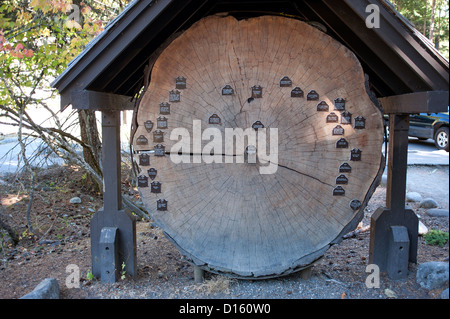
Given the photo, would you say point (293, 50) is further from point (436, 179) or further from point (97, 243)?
point (436, 179)

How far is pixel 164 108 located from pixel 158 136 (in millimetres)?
253

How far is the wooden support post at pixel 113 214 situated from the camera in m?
3.62

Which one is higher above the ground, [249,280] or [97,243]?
[97,243]

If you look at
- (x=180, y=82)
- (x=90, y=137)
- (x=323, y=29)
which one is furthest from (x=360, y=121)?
(x=90, y=137)

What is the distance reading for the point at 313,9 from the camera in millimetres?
3697

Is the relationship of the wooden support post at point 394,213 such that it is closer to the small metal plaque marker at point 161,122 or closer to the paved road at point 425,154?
the small metal plaque marker at point 161,122

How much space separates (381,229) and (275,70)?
176 cm

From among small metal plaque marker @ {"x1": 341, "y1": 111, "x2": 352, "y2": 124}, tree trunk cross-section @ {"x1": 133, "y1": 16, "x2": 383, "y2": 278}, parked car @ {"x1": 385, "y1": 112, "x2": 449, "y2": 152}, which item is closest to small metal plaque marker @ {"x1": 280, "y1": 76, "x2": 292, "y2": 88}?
tree trunk cross-section @ {"x1": 133, "y1": 16, "x2": 383, "y2": 278}

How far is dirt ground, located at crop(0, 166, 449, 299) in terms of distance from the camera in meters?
3.41

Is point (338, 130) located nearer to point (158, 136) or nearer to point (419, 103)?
point (419, 103)

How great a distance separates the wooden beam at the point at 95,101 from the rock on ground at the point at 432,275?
3091mm

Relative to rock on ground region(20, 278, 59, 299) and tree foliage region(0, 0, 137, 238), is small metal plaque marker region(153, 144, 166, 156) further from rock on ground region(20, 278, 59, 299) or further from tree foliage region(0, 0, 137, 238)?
tree foliage region(0, 0, 137, 238)

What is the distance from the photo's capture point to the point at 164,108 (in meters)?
3.53
